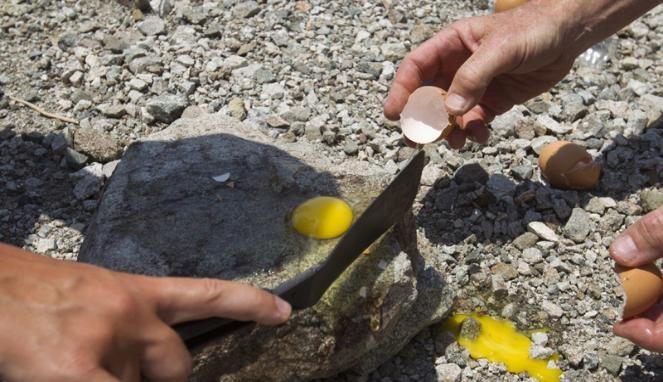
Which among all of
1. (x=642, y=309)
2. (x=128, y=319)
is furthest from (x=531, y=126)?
(x=128, y=319)

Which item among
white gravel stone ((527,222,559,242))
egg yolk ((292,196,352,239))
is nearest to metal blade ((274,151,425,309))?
egg yolk ((292,196,352,239))

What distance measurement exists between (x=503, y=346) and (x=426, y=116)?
113cm

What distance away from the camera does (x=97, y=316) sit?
2.18m

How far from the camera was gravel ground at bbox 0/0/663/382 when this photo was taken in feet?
12.1

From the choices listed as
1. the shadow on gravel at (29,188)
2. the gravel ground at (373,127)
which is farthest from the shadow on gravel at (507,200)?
the shadow on gravel at (29,188)

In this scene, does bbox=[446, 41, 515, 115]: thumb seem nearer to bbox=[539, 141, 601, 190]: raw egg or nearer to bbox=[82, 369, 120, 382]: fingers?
bbox=[539, 141, 601, 190]: raw egg

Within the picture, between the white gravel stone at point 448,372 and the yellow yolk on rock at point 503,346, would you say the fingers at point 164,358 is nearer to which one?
the white gravel stone at point 448,372

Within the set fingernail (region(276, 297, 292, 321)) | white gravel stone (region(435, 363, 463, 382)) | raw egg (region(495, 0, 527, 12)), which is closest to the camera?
fingernail (region(276, 297, 292, 321))

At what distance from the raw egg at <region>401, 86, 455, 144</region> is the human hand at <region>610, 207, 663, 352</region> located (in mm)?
932

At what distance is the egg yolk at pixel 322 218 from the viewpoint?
313 centimetres

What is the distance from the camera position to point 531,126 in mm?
4523

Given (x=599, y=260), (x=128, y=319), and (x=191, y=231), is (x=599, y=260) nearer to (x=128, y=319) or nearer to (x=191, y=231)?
(x=191, y=231)

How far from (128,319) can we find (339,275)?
102 centimetres

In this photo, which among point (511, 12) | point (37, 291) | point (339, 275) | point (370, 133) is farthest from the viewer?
point (370, 133)
